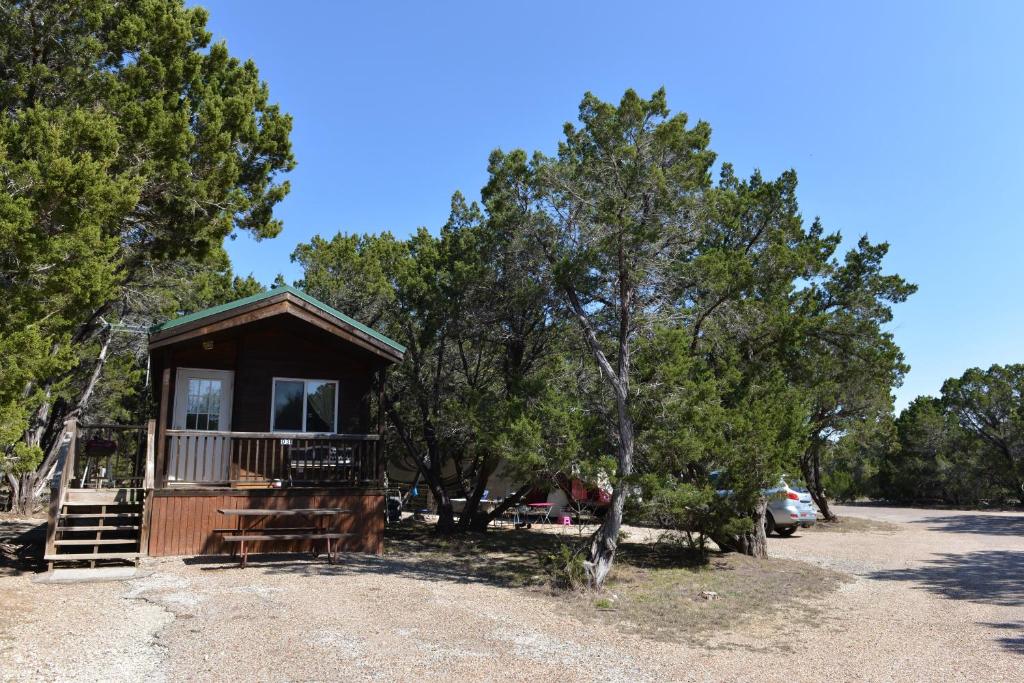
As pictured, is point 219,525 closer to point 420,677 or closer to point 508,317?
point 508,317

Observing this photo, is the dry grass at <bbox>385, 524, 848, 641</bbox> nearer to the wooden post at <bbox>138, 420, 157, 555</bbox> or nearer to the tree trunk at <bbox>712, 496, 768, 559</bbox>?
the tree trunk at <bbox>712, 496, 768, 559</bbox>

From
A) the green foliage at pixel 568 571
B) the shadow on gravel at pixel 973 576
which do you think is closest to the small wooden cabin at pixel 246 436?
the green foliage at pixel 568 571

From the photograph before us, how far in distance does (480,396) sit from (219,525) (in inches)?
191

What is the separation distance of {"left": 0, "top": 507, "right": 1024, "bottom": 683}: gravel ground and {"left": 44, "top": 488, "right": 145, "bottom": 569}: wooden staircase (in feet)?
2.49

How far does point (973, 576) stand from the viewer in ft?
38.9

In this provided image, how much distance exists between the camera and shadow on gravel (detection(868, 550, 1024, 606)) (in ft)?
33.3

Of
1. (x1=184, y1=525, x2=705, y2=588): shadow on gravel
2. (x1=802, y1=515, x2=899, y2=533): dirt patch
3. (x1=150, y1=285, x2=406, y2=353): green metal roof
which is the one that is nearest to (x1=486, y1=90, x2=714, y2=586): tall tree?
(x1=184, y1=525, x2=705, y2=588): shadow on gravel

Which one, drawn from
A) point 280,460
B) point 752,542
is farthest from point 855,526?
point 280,460

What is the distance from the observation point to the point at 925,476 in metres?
39.8

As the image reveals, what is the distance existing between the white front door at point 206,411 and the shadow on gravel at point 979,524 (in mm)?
19925

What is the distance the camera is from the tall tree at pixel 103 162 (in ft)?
26.9

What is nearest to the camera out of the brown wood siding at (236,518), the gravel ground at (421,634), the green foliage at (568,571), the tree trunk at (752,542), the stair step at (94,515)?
the gravel ground at (421,634)

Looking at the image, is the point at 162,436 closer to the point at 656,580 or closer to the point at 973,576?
the point at 656,580

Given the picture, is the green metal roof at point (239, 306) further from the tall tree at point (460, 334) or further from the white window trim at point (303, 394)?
the tall tree at point (460, 334)
